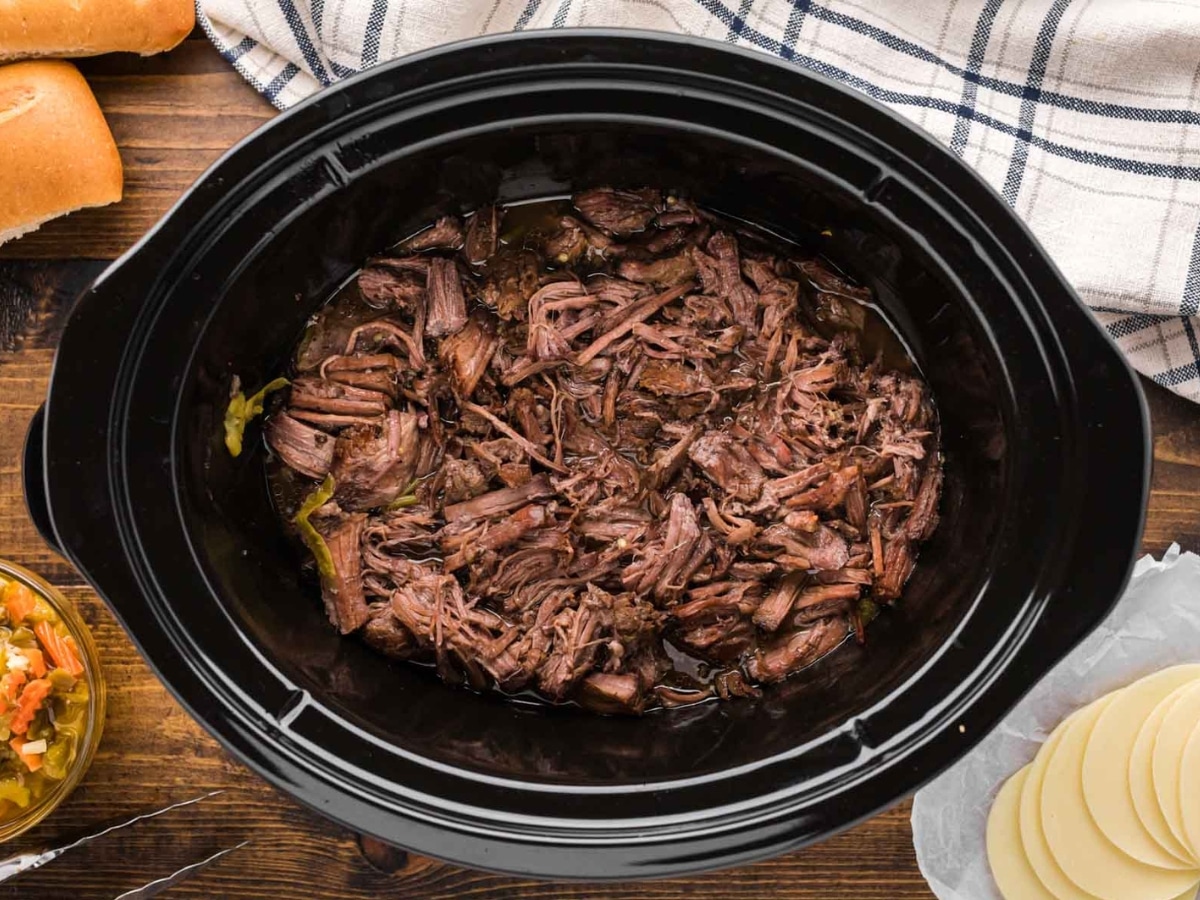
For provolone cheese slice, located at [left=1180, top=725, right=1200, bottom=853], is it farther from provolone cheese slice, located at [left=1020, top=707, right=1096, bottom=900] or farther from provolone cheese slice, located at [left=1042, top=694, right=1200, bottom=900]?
provolone cheese slice, located at [left=1020, top=707, right=1096, bottom=900]

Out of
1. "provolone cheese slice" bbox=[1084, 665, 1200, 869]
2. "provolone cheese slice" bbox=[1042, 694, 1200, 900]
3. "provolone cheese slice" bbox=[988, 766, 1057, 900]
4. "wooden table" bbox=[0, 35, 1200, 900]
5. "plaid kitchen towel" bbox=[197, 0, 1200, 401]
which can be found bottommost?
"wooden table" bbox=[0, 35, 1200, 900]

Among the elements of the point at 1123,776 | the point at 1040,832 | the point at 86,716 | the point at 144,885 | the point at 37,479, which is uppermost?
the point at 1123,776

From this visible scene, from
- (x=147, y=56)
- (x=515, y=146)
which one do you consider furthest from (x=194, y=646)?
(x=147, y=56)

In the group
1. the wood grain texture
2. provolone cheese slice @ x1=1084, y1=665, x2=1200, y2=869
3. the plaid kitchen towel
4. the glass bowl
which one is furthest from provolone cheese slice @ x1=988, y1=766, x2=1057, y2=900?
the wood grain texture

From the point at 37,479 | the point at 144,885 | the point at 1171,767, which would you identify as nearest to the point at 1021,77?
the point at 1171,767

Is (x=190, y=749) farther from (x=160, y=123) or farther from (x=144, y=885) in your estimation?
(x=160, y=123)
